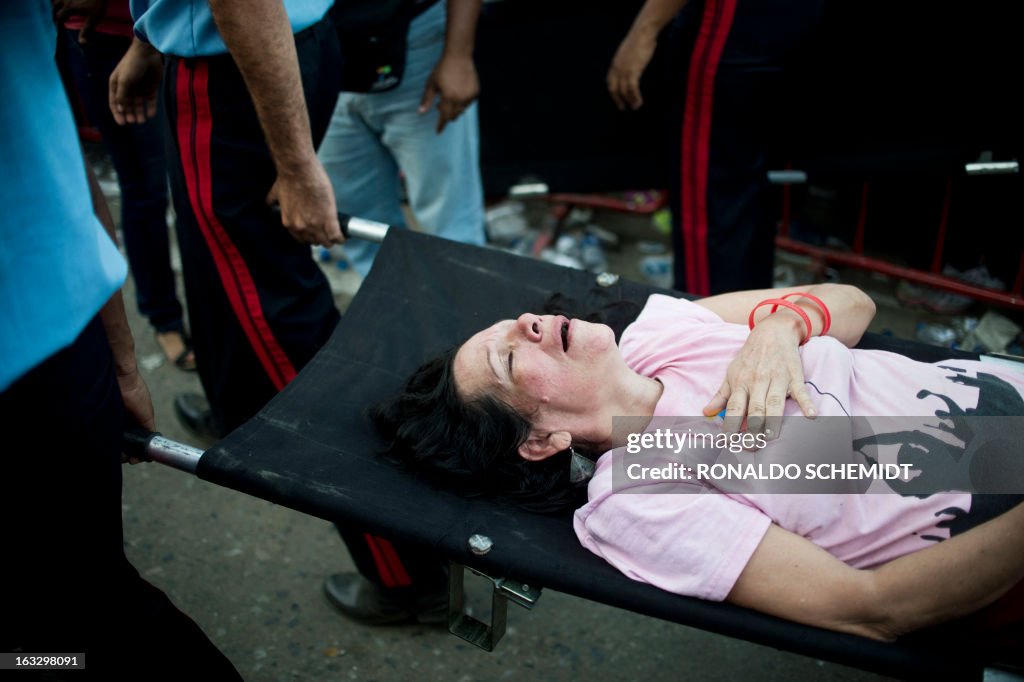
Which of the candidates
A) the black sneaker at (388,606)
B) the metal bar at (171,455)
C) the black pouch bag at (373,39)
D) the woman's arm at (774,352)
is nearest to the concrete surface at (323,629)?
the black sneaker at (388,606)

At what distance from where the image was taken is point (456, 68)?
8.52 feet

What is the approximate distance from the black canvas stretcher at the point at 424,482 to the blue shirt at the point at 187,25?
25.0 inches

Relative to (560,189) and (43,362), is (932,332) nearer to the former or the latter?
(560,189)

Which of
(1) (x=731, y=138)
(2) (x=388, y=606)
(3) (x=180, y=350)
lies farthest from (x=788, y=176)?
(3) (x=180, y=350)

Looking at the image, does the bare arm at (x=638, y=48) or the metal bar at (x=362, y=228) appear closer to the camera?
the metal bar at (x=362, y=228)

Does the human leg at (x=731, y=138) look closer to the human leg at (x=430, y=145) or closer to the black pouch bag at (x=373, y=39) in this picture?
the human leg at (x=430, y=145)

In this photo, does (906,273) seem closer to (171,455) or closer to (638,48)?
(638,48)

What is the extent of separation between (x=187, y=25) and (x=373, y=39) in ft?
1.97

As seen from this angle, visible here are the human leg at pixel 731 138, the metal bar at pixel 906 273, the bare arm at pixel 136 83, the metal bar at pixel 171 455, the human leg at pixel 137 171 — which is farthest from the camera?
the metal bar at pixel 906 273

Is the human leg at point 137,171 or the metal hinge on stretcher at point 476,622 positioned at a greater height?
the human leg at point 137,171

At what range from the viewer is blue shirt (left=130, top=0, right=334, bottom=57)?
184 cm

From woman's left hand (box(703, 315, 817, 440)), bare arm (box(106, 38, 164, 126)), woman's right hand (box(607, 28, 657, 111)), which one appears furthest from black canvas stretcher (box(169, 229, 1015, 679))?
bare arm (box(106, 38, 164, 126))

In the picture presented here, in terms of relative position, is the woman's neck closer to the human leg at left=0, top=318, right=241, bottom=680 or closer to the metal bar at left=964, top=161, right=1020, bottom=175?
the human leg at left=0, top=318, right=241, bottom=680

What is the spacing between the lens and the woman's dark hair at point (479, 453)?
1.80m
